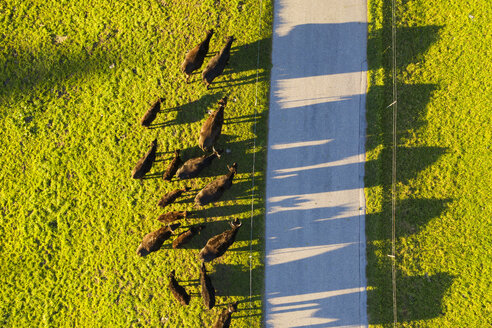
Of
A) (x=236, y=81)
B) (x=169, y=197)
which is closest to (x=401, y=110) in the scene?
(x=236, y=81)

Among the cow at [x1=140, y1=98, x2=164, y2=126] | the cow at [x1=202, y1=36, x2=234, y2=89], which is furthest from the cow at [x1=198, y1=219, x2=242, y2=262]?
the cow at [x1=202, y1=36, x2=234, y2=89]

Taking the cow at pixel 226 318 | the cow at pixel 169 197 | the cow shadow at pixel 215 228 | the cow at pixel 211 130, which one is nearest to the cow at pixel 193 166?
the cow at pixel 211 130

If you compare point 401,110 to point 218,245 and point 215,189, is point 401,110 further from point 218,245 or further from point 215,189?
point 218,245

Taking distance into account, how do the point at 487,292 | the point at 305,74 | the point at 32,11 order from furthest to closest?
the point at 32,11
the point at 305,74
the point at 487,292

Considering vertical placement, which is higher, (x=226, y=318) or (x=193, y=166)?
(x=193, y=166)

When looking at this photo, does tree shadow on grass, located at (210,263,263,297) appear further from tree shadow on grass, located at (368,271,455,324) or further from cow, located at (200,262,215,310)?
tree shadow on grass, located at (368,271,455,324)

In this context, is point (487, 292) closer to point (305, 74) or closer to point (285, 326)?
point (285, 326)

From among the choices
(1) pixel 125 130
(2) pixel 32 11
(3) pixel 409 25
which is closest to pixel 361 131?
(3) pixel 409 25
